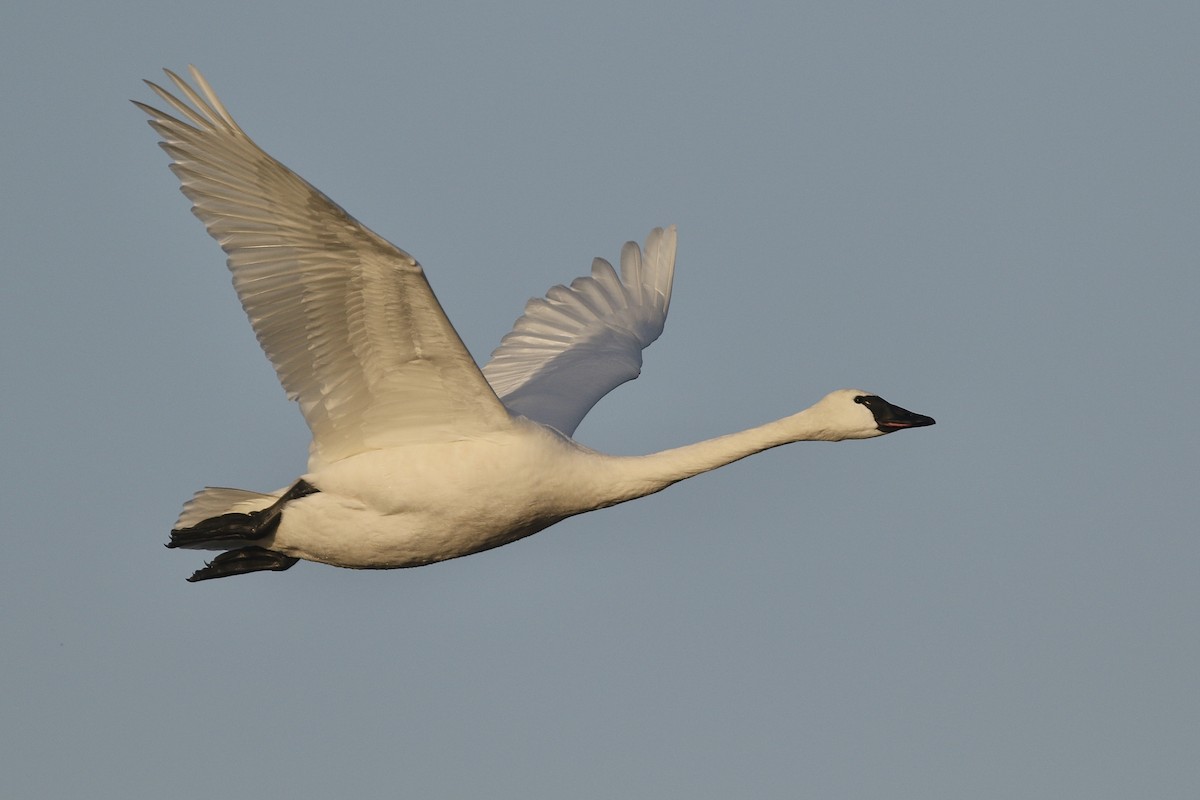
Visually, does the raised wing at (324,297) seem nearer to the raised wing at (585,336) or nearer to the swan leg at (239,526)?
the swan leg at (239,526)

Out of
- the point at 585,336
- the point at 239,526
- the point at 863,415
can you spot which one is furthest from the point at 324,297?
Answer: the point at 585,336

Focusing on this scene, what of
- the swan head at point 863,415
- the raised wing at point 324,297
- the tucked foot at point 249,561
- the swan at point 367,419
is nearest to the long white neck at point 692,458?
the swan at point 367,419

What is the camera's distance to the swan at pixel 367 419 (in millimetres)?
11914

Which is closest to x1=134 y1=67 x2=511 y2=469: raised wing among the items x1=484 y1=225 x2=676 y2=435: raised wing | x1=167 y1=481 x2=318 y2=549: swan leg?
x1=167 y1=481 x2=318 y2=549: swan leg

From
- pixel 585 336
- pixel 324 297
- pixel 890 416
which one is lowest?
pixel 890 416

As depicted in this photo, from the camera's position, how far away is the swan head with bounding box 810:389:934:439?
14164 mm

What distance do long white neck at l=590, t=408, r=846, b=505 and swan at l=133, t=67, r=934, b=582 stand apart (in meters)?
0.01

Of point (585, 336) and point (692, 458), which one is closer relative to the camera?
point (692, 458)

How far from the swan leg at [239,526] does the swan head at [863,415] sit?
4149mm

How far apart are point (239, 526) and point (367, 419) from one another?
4.56ft

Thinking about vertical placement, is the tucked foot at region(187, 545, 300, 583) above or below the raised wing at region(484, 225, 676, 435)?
below

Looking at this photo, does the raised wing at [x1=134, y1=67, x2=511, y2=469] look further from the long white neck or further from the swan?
the long white neck

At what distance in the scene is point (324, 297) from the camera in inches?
483

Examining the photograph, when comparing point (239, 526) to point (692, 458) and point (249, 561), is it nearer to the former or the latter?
point (249, 561)
